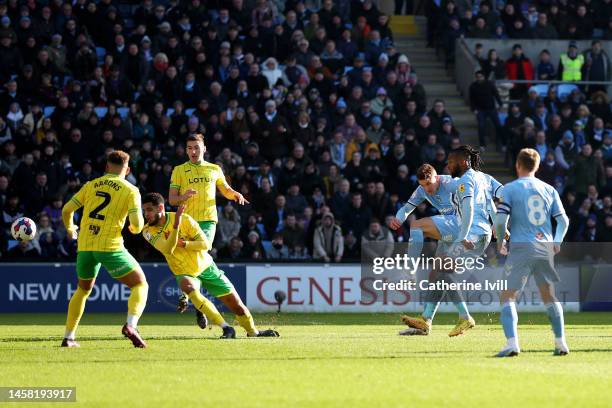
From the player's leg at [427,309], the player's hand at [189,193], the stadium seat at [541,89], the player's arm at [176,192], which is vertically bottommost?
the player's leg at [427,309]

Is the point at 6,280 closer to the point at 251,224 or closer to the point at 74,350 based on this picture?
the point at 251,224

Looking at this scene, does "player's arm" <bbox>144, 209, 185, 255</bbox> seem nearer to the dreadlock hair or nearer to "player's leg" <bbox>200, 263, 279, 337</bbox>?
"player's leg" <bbox>200, 263, 279, 337</bbox>

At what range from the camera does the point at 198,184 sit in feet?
49.1

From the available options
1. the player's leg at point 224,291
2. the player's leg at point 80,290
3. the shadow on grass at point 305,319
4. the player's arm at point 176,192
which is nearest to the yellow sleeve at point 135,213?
the player's leg at point 80,290

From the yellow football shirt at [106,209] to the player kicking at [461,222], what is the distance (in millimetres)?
3721

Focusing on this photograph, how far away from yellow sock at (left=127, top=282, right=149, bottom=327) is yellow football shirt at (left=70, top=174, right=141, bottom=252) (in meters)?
0.51

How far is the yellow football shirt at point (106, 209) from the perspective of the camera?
13008 millimetres

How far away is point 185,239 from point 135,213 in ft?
3.58

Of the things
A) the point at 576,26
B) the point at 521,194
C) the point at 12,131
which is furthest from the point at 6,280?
the point at 576,26

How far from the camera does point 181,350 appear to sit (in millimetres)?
12836

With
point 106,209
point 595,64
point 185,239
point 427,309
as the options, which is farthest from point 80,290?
point 595,64

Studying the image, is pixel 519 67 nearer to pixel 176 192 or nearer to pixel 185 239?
pixel 176 192

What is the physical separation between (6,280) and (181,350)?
10.1 m

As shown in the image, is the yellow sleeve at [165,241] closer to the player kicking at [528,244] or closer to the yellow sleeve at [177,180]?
the yellow sleeve at [177,180]
